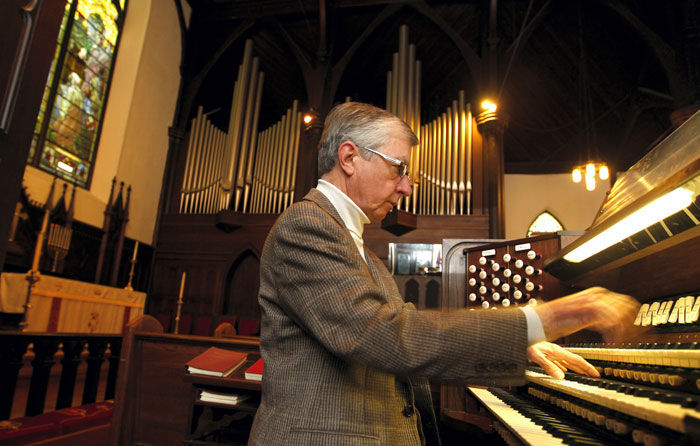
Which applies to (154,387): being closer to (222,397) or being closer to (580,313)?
(222,397)

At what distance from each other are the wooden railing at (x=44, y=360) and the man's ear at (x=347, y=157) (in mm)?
2853

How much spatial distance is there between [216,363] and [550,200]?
980 centimetres

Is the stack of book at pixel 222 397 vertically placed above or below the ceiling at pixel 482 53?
below

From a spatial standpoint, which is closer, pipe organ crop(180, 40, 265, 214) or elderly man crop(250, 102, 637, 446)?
elderly man crop(250, 102, 637, 446)

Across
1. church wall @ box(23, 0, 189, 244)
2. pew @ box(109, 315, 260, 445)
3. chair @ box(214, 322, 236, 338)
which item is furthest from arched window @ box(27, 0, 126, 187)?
pew @ box(109, 315, 260, 445)

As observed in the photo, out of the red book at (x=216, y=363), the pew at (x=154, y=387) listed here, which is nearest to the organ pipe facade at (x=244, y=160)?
the pew at (x=154, y=387)

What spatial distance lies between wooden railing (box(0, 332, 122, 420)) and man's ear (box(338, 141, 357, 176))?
285 centimetres

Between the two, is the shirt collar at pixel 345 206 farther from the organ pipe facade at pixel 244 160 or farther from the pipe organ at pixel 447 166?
the organ pipe facade at pixel 244 160

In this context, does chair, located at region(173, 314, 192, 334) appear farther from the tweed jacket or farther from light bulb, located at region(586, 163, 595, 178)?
light bulb, located at region(586, 163, 595, 178)

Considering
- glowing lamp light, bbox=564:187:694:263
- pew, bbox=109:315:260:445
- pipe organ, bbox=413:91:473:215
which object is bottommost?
pew, bbox=109:315:260:445

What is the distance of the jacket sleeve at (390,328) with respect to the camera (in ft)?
3.03

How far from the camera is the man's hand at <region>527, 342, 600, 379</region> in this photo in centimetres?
134

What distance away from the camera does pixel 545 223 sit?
1038cm

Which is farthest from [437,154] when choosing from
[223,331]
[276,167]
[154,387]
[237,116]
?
[154,387]
